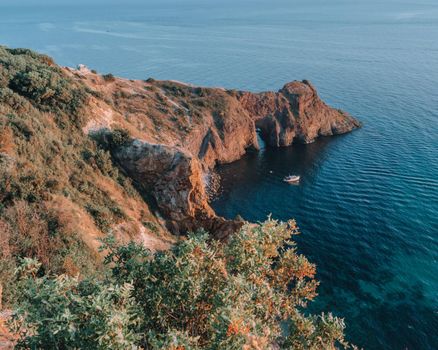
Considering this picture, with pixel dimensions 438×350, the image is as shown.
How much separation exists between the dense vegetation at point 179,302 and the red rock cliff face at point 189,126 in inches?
1221

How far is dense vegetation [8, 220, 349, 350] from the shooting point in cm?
952

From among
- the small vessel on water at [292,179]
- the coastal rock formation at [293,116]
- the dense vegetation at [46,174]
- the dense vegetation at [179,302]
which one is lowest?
the small vessel on water at [292,179]

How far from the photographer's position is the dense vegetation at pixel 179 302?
9523 millimetres

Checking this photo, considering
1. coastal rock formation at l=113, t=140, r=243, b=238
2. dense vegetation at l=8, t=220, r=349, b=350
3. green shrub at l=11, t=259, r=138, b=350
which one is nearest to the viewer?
green shrub at l=11, t=259, r=138, b=350

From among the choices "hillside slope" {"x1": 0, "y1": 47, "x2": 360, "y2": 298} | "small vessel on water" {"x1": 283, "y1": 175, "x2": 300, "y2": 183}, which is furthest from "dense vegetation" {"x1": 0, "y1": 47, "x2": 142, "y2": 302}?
"small vessel on water" {"x1": 283, "y1": 175, "x2": 300, "y2": 183}

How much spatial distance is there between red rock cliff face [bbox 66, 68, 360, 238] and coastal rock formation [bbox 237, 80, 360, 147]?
0.89 ft

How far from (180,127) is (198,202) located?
33069mm

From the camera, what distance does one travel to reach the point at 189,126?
77.9 m

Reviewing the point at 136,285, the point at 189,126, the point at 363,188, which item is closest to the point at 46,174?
the point at 136,285

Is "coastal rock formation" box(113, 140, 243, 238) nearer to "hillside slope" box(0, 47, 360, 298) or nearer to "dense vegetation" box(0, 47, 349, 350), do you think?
"hillside slope" box(0, 47, 360, 298)

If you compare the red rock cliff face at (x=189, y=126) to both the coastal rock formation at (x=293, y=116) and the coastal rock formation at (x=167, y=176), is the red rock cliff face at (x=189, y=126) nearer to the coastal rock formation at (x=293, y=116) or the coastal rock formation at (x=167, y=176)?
the coastal rock formation at (x=167, y=176)

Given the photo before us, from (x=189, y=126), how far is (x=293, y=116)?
33850 millimetres

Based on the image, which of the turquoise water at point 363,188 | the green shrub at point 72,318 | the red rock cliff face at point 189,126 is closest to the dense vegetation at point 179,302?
the green shrub at point 72,318

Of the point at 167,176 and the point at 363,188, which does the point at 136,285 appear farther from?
the point at 363,188
